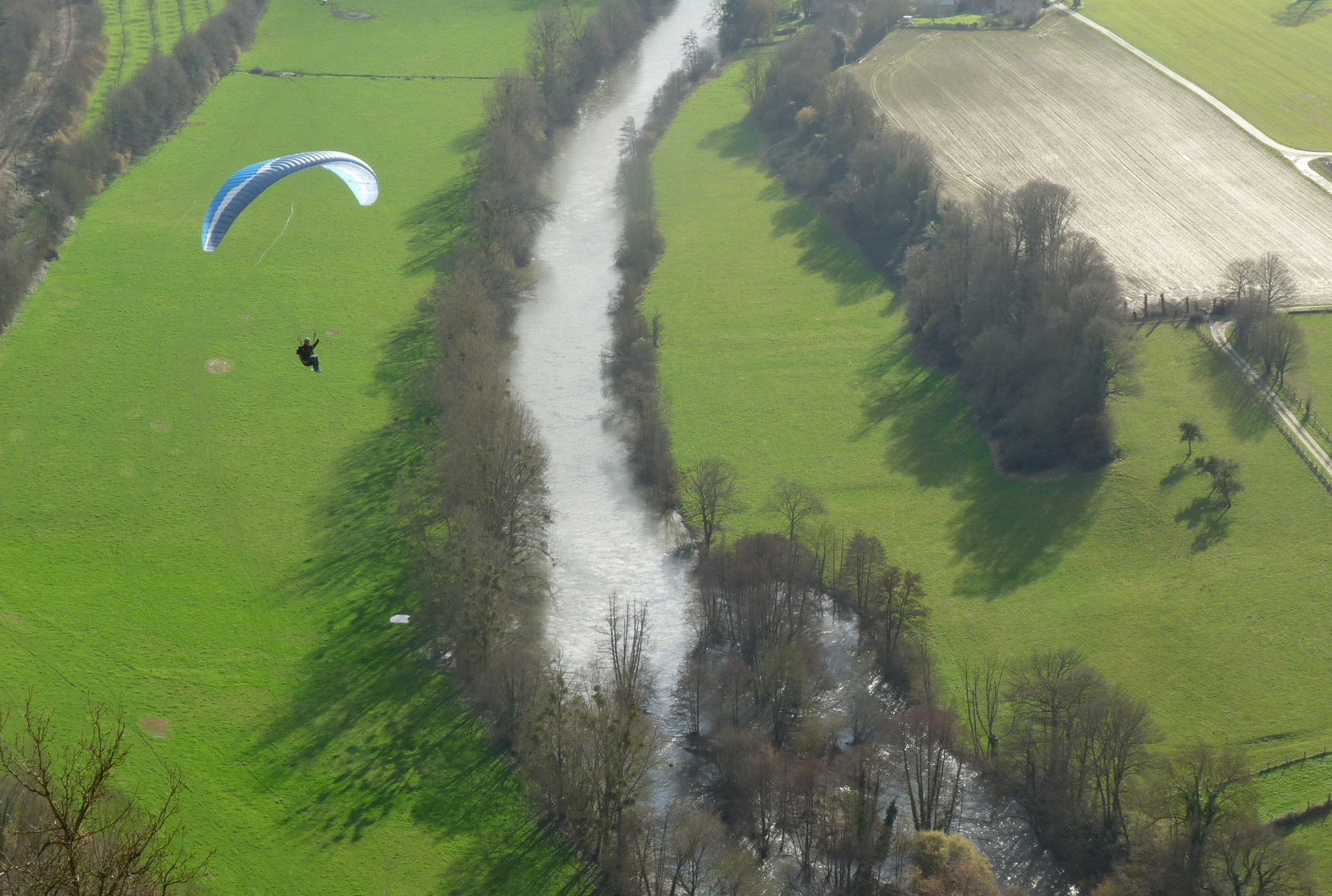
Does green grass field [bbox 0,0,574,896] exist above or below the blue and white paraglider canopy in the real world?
below

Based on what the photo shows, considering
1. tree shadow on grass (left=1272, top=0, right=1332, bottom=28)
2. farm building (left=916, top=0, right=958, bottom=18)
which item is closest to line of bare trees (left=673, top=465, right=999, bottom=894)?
farm building (left=916, top=0, right=958, bottom=18)

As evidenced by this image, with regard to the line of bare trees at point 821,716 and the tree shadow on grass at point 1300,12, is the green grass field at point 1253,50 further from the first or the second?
the line of bare trees at point 821,716

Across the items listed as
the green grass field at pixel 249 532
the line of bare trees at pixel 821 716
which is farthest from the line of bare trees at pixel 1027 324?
the green grass field at pixel 249 532

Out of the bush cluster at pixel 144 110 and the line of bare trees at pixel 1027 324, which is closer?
the line of bare trees at pixel 1027 324

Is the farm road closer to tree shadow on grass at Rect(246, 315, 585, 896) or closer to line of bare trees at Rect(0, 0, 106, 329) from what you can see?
tree shadow on grass at Rect(246, 315, 585, 896)

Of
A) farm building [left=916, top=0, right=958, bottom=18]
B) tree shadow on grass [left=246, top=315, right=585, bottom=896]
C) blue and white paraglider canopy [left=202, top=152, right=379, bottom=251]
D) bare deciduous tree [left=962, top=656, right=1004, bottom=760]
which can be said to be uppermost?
blue and white paraglider canopy [left=202, top=152, right=379, bottom=251]
